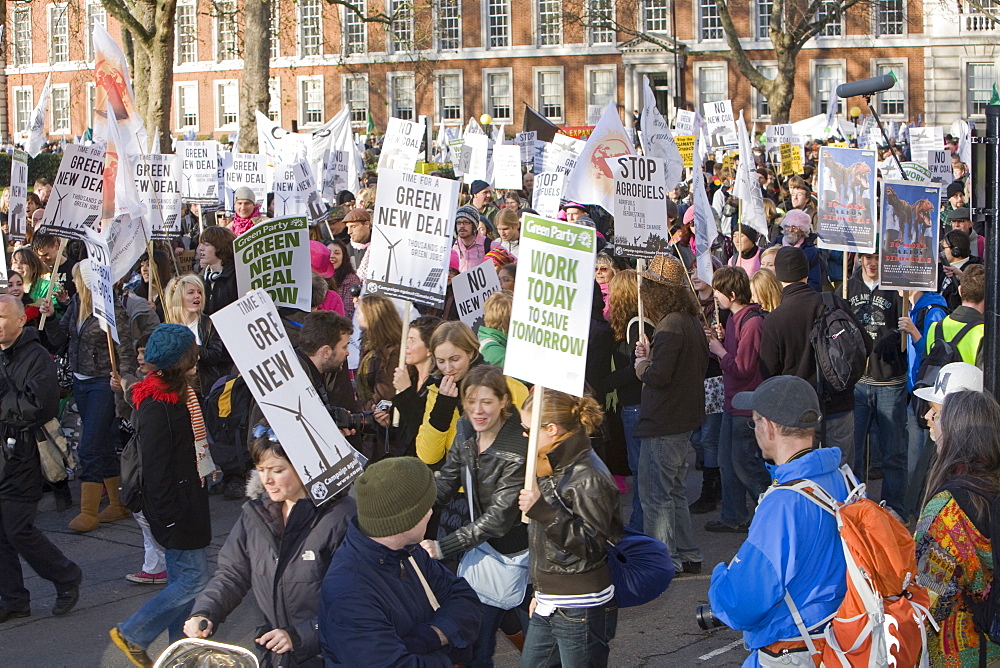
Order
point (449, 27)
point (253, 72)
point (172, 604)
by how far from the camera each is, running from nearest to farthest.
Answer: point (172, 604) < point (253, 72) < point (449, 27)

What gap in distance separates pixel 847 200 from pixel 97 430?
204 inches

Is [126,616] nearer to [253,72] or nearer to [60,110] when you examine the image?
[253,72]

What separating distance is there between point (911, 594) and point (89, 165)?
7.31 m

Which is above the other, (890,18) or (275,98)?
(890,18)

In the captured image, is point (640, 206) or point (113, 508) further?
point (113, 508)

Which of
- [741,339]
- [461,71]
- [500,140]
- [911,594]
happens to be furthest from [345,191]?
[461,71]

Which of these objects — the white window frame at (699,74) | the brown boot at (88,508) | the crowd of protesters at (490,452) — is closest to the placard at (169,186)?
the crowd of protesters at (490,452)

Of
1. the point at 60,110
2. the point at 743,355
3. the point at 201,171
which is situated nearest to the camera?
the point at 743,355

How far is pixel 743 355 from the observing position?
7.22 metres

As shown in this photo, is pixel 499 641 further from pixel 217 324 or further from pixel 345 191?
pixel 345 191

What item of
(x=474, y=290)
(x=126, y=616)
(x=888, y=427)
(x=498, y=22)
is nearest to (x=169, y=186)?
(x=474, y=290)

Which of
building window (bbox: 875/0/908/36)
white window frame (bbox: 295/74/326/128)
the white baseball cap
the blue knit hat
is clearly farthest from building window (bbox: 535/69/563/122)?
the white baseball cap

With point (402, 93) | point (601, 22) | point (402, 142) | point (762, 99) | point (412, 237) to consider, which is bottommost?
point (412, 237)

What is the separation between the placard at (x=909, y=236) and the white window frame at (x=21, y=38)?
2145 inches
